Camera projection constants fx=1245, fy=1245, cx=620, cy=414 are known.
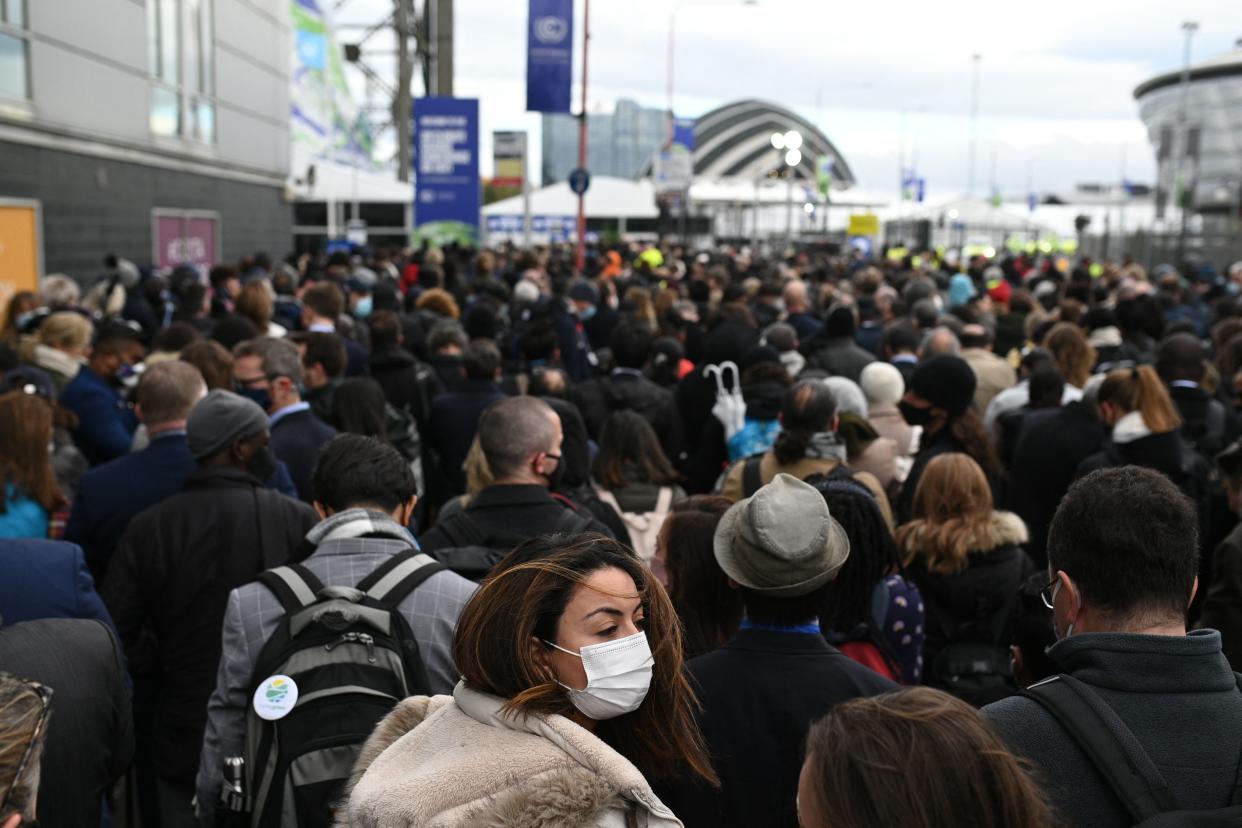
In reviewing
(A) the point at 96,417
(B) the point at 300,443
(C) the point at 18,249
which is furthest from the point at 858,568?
(C) the point at 18,249

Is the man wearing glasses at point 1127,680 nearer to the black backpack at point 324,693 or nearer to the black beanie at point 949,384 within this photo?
the black backpack at point 324,693

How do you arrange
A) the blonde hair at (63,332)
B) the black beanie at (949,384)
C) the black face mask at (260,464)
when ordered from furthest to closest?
the blonde hair at (63,332) → the black beanie at (949,384) → the black face mask at (260,464)

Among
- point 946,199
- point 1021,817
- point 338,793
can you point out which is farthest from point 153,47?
point 946,199

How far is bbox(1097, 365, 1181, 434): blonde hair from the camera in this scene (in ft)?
20.0

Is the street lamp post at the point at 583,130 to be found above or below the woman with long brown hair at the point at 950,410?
above

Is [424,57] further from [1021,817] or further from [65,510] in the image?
[1021,817]

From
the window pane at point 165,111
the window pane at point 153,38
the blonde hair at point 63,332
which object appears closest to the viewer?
the blonde hair at point 63,332

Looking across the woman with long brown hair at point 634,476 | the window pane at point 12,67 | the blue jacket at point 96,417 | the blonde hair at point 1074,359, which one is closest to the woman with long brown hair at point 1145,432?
the blonde hair at point 1074,359

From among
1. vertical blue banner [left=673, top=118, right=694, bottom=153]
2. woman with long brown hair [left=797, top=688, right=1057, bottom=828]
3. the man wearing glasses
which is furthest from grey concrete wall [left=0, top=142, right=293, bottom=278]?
vertical blue banner [left=673, top=118, right=694, bottom=153]

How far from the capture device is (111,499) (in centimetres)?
507

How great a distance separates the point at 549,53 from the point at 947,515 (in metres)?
16.9

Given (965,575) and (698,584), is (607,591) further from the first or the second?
(965,575)

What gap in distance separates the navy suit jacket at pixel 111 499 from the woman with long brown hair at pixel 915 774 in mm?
3718

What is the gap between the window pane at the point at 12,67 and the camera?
14.6 metres
